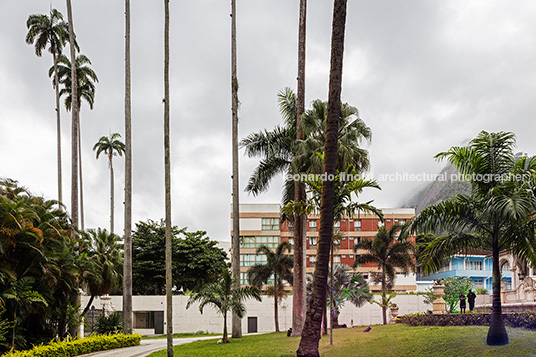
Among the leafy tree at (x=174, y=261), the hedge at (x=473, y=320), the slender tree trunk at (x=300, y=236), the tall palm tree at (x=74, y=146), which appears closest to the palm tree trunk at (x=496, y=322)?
the hedge at (x=473, y=320)

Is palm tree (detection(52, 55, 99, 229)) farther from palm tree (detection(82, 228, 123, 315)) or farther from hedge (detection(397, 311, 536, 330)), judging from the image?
hedge (detection(397, 311, 536, 330))

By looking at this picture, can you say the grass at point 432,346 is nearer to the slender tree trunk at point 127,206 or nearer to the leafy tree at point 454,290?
the slender tree trunk at point 127,206

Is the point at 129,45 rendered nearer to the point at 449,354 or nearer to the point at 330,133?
the point at 330,133

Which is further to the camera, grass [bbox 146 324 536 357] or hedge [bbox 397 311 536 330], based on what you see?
hedge [bbox 397 311 536 330]

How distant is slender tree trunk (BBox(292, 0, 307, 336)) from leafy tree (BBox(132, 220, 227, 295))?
34203 mm

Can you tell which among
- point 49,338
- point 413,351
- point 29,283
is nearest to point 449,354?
point 413,351

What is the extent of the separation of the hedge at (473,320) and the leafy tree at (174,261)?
111 feet

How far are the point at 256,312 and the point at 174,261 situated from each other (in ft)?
42.9

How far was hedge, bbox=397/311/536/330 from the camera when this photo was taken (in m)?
17.9

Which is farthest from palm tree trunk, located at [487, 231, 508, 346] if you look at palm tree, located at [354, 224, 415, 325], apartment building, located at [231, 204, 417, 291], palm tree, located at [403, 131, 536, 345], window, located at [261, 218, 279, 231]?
window, located at [261, 218, 279, 231]

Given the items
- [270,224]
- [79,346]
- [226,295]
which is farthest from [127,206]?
[270,224]

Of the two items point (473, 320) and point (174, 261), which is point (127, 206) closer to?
point (473, 320)

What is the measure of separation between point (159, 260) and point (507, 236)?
47267 mm

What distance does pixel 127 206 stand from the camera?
28422mm
